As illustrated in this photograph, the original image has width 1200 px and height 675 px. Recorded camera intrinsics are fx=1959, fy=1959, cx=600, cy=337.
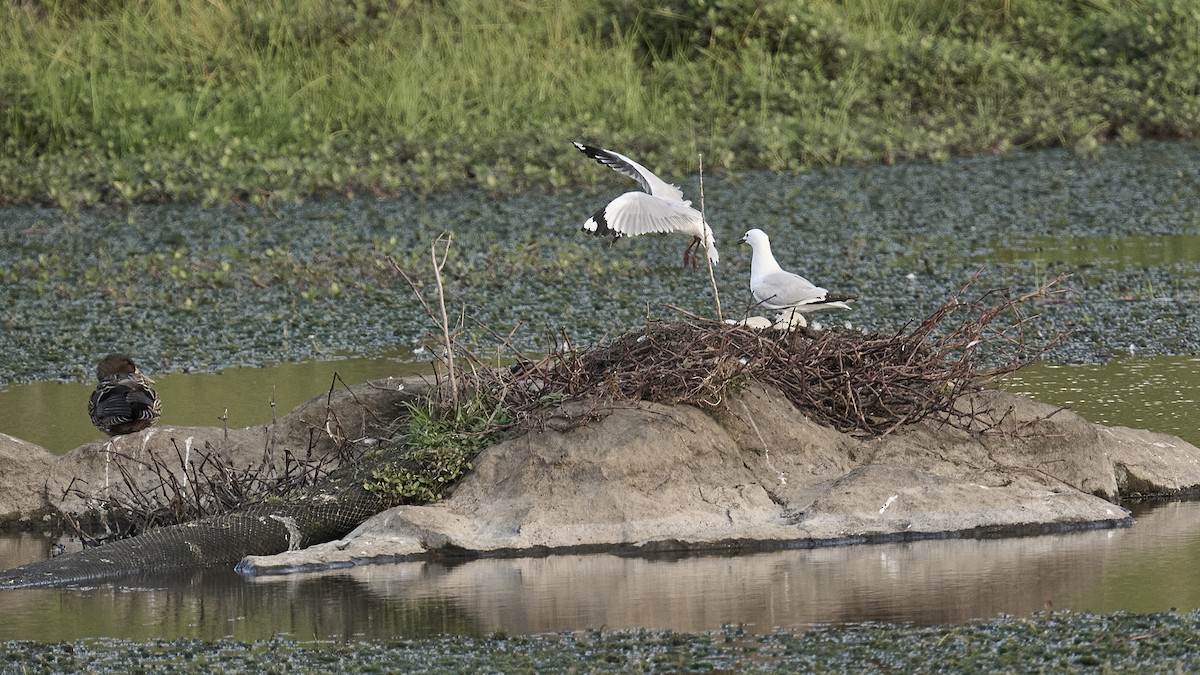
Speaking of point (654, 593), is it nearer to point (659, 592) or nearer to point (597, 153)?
point (659, 592)

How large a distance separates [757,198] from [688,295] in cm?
318

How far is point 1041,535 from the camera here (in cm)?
686

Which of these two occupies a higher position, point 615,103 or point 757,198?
point 615,103

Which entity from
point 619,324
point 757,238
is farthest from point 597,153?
point 619,324

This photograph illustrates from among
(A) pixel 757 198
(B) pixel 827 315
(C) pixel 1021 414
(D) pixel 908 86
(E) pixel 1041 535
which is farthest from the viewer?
(D) pixel 908 86

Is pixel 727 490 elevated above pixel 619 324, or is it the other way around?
pixel 619 324

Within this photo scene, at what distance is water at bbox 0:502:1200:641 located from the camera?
19.2 feet

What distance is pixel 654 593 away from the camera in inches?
244

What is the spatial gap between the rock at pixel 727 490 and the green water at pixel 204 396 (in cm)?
224

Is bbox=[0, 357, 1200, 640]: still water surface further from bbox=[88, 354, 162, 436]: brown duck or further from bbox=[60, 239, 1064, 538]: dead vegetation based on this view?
bbox=[88, 354, 162, 436]: brown duck

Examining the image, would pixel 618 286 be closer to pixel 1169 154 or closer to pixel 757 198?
pixel 757 198

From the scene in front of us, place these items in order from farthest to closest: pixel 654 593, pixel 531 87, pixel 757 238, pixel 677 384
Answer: pixel 531 87 < pixel 757 238 < pixel 677 384 < pixel 654 593

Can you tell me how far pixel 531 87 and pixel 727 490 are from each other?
34.1ft

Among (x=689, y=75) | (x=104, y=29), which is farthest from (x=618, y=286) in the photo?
(x=104, y=29)
